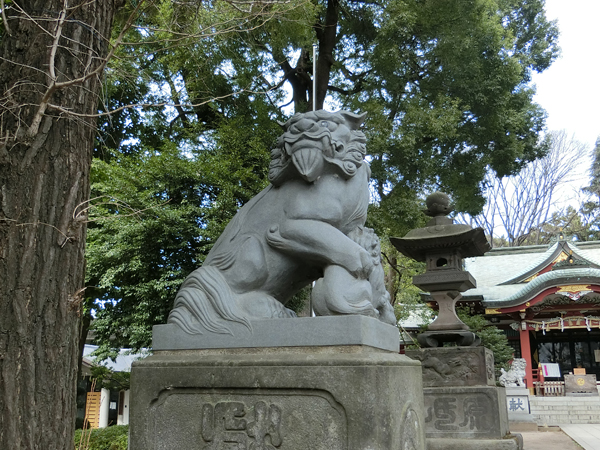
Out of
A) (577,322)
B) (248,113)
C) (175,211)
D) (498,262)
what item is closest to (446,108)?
(248,113)

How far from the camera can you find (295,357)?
221cm

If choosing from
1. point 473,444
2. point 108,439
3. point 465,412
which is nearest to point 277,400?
point 473,444

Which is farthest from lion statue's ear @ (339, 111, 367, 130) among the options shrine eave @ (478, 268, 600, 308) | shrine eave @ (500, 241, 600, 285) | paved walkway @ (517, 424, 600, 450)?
shrine eave @ (500, 241, 600, 285)

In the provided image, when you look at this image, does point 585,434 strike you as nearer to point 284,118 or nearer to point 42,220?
point 284,118

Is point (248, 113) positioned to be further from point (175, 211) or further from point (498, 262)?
point (498, 262)

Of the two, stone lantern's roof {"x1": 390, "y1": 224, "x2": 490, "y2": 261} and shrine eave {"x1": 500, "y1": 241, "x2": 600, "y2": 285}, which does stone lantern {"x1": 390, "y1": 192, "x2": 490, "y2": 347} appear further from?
shrine eave {"x1": 500, "y1": 241, "x2": 600, "y2": 285}

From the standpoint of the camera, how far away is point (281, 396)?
220 cm

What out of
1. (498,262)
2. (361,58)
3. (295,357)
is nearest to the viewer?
(295,357)

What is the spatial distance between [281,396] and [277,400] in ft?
0.08

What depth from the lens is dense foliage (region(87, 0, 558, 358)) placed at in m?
8.45

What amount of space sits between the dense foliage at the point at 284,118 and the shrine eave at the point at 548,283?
5606 mm

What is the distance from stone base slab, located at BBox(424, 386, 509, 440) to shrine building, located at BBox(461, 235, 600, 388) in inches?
384

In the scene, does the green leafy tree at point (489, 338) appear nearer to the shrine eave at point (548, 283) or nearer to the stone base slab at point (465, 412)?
the stone base slab at point (465, 412)

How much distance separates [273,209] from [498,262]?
67.4ft
